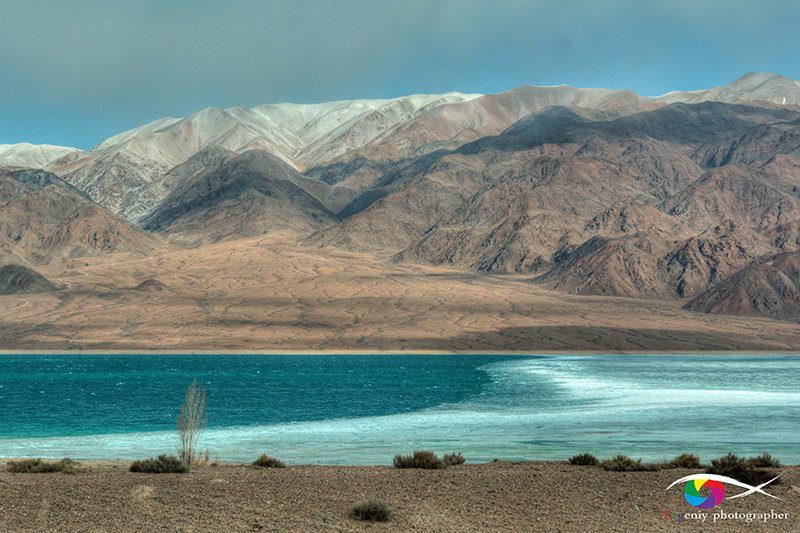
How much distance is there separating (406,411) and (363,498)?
1304 inches

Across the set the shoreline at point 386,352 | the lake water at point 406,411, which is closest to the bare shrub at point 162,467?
the lake water at point 406,411

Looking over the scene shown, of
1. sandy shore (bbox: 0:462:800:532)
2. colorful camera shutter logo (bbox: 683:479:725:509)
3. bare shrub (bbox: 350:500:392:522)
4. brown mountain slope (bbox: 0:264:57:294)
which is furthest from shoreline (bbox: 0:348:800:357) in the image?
bare shrub (bbox: 350:500:392:522)

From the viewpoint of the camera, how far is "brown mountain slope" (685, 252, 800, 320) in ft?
527

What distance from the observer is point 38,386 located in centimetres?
7088

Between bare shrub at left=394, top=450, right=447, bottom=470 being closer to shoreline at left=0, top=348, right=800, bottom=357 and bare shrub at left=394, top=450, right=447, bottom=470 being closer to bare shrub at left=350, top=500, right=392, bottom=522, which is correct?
bare shrub at left=350, top=500, right=392, bottom=522

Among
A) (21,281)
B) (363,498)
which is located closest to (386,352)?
(21,281)

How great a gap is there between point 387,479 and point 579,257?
608 ft

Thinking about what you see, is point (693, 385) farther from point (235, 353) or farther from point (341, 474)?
point (235, 353)

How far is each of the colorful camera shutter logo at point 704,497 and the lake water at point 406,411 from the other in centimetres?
981

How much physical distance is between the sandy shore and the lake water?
27.1 ft

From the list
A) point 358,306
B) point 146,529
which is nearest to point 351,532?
point 146,529

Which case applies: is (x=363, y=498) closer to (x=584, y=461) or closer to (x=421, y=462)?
(x=421, y=462)

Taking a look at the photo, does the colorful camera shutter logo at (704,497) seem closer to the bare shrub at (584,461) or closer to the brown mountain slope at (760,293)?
the bare shrub at (584,461)

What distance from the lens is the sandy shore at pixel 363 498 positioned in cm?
1584
